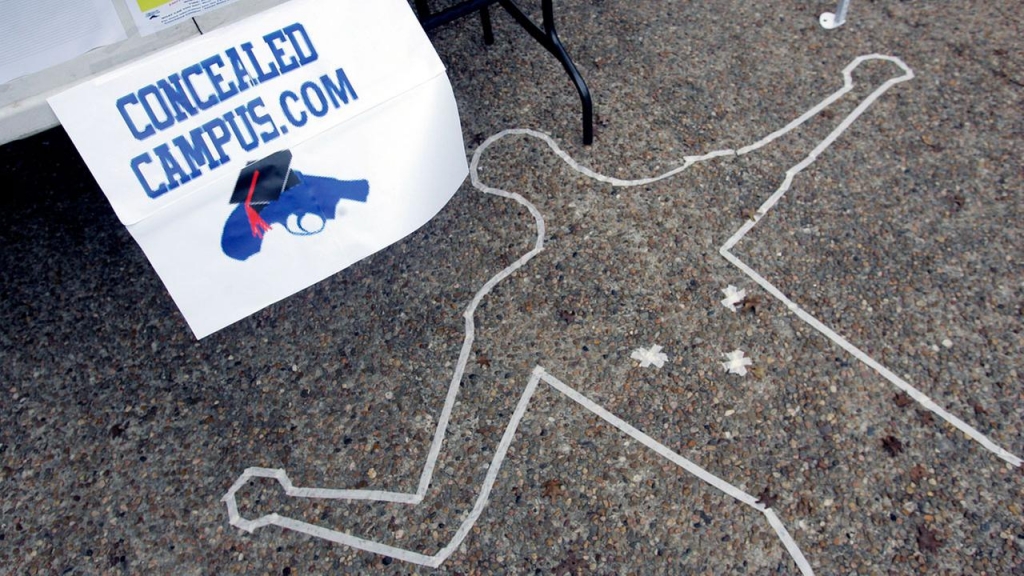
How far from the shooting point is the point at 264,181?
5.47 ft

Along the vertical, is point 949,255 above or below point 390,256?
below

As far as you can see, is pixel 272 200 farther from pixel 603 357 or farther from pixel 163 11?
pixel 603 357

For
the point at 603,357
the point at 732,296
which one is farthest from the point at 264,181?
the point at 732,296

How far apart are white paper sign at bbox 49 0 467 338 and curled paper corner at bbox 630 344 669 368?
2.34ft

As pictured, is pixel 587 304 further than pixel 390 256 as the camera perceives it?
No

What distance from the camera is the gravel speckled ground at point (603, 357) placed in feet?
5.76

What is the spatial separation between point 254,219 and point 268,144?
17 cm

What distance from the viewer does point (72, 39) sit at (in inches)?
61.6

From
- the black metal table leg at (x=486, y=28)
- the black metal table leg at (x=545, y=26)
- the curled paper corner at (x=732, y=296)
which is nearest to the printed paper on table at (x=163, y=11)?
the black metal table leg at (x=545, y=26)

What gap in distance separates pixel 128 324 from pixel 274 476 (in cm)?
73

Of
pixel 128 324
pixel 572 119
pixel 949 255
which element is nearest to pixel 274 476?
pixel 128 324

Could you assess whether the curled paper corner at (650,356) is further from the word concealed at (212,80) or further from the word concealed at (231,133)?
the word concealed at (212,80)

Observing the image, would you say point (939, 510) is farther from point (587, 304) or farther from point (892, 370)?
point (587, 304)

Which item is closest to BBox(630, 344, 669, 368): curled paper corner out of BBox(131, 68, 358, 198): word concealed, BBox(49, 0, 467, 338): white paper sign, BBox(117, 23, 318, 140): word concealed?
BBox(49, 0, 467, 338): white paper sign
